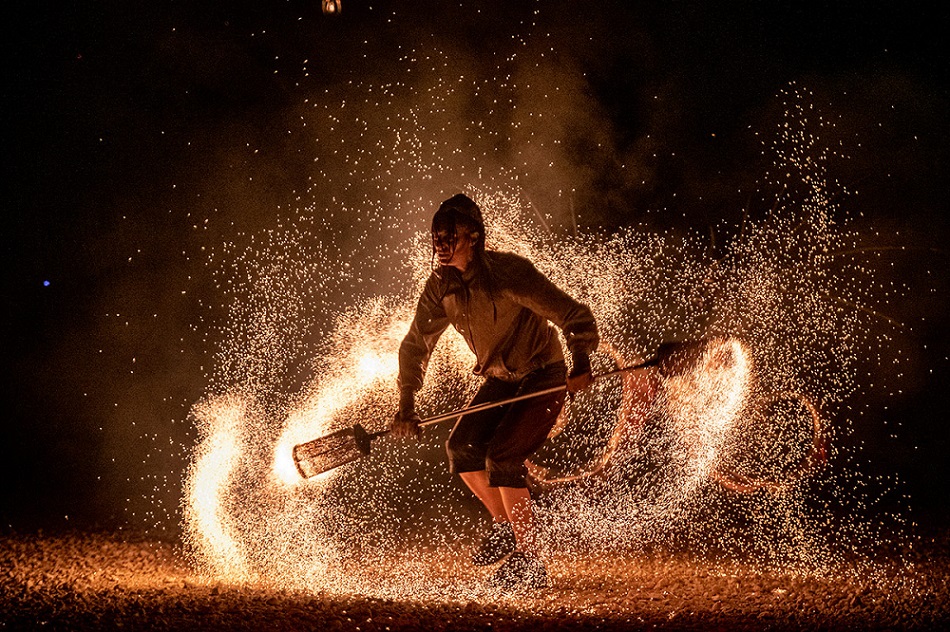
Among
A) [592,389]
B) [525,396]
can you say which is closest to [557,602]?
[525,396]

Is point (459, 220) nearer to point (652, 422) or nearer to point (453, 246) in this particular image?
point (453, 246)

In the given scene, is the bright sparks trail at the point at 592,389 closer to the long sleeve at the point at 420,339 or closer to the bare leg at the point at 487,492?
the bare leg at the point at 487,492

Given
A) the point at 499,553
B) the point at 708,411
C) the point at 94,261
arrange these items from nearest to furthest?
the point at 499,553, the point at 708,411, the point at 94,261

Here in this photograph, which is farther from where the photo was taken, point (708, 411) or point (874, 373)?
point (874, 373)

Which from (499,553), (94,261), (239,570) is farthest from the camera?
(94,261)

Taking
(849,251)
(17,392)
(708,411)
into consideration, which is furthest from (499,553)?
(17,392)

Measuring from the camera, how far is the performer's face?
160 inches

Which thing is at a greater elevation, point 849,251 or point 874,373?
point 849,251

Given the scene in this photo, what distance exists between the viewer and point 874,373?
241 inches

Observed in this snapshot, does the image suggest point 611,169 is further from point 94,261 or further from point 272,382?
point 94,261

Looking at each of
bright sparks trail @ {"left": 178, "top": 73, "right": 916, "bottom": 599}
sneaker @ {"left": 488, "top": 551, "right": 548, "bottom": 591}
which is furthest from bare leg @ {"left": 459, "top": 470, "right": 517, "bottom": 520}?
bright sparks trail @ {"left": 178, "top": 73, "right": 916, "bottom": 599}

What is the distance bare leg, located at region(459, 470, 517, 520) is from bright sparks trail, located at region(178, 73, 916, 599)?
1.17 m

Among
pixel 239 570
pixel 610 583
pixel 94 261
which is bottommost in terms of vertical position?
pixel 610 583

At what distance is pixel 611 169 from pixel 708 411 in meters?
2.14
